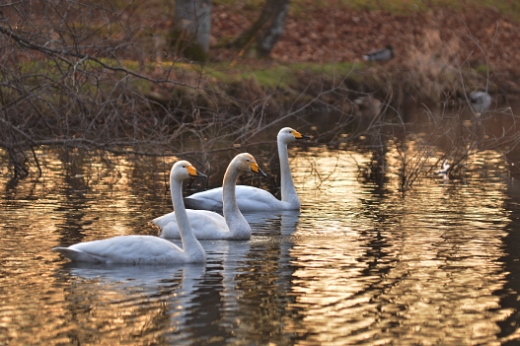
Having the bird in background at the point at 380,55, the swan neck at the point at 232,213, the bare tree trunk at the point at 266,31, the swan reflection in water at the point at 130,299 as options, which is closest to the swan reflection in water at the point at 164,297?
the swan reflection in water at the point at 130,299

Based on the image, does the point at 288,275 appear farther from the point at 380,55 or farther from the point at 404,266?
the point at 380,55

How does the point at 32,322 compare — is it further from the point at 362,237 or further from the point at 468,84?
the point at 468,84

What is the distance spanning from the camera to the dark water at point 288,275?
8.76 meters

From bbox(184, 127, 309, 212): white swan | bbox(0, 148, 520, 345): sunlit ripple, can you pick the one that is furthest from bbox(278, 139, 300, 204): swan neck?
bbox(0, 148, 520, 345): sunlit ripple

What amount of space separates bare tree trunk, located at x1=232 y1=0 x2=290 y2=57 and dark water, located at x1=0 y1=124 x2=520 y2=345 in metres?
15.7


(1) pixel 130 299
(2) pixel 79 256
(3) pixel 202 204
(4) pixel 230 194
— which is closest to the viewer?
(1) pixel 130 299

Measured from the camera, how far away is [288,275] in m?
10.8

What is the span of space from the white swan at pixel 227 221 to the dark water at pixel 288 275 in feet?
0.56

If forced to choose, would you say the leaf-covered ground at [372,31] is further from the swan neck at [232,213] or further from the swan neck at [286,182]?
the swan neck at [232,213]

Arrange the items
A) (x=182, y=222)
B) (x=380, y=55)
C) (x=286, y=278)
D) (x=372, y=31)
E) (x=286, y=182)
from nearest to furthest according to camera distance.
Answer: (x=286, y=278), (x=182, y=222), (x=286, y=182), (x=380, y=55), (x=372, y=31)

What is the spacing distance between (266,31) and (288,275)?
22.3 metres

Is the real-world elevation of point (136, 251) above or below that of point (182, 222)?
below

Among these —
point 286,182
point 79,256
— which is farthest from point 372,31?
point 79,256

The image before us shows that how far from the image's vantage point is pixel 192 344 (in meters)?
8.33
